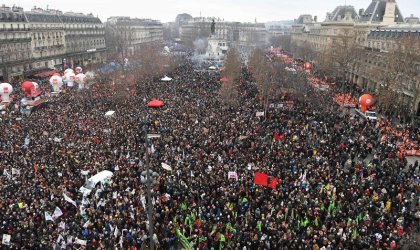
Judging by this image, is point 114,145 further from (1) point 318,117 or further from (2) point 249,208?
(1) point 318,117

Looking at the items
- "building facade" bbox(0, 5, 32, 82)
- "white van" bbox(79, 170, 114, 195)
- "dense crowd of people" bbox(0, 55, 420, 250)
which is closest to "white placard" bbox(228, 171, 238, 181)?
"dense crowd of people" bbox(0, 55, 420, 250)

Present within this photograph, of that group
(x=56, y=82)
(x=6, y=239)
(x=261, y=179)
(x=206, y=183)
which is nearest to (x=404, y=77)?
(x=261, y=179)

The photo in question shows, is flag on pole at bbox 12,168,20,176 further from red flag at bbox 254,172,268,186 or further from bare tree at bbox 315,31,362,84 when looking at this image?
bare tree at bbox 315,31,362,84

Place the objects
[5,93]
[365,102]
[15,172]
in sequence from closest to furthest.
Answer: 1. [15,172]
2. [365,102]
3. [5,93]

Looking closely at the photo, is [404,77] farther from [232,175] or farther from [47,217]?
[47,217]

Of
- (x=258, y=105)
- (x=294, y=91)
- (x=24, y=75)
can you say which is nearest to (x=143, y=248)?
(x=258, y=105)

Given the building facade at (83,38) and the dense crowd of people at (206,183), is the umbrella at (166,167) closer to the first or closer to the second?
the dense crowd of people at (206,183)
